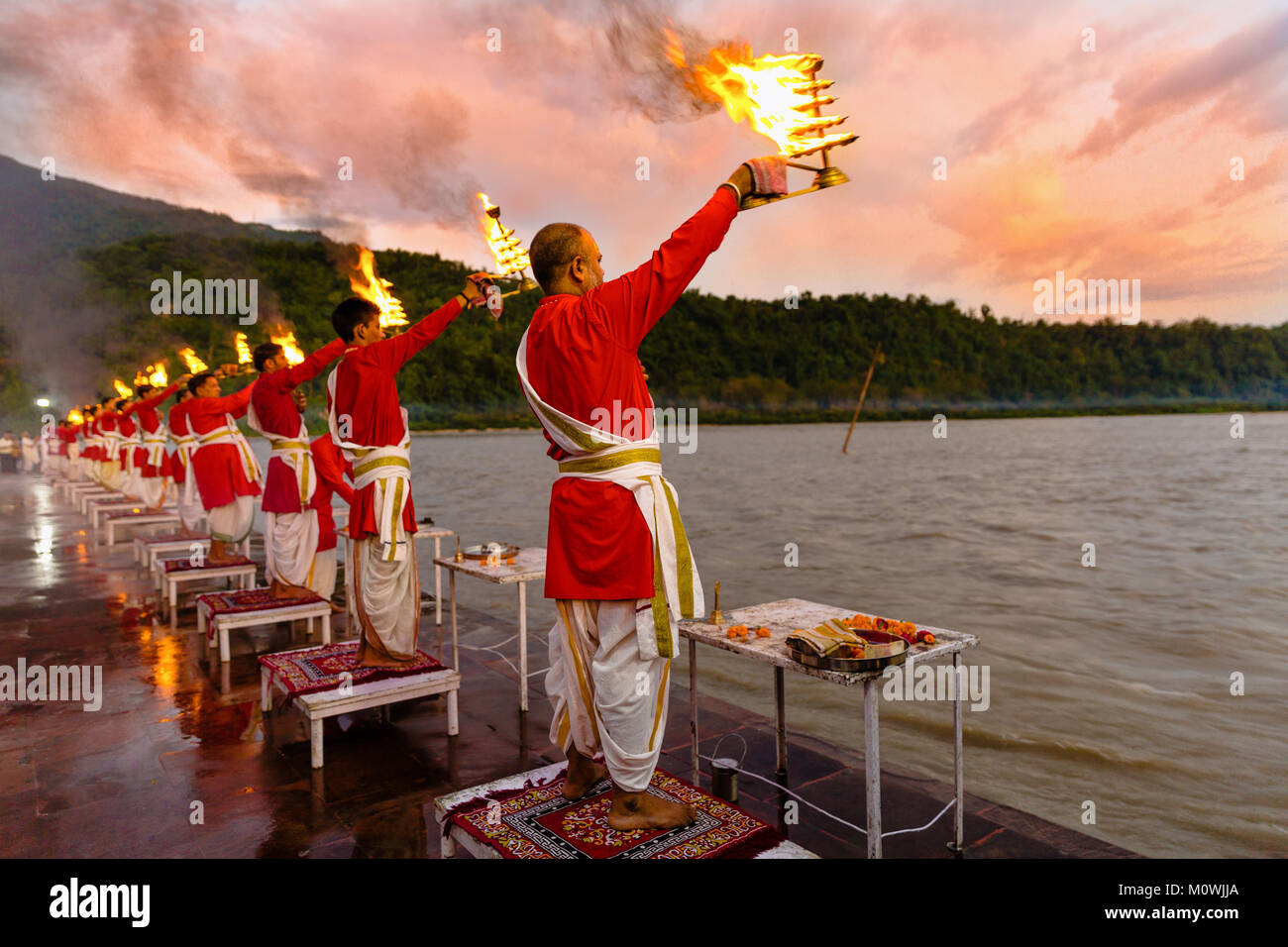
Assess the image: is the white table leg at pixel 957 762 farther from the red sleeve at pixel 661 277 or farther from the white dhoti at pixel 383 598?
the white dhoti at pixel 383 598

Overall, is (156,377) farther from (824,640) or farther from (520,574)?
(824,640)

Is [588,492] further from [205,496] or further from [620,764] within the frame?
[205,496]

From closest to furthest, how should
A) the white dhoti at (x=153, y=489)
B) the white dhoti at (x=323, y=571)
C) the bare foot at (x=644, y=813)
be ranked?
the bare foot at (x=644, y=813), the white dhoti at (x=323, y=571), the white dhoti at (x=153, y=489)

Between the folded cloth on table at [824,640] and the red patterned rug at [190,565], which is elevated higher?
the folded cloth on table at [824,640]

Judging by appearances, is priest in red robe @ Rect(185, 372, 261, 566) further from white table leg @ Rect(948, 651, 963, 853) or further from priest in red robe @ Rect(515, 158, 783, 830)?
white table leg @ Rect(948, 651, 963, 853)

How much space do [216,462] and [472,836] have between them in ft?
23.5

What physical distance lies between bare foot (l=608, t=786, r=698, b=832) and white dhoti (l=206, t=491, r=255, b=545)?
7.50 metres

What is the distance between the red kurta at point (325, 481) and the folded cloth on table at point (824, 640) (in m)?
5.27

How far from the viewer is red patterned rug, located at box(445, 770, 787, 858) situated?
2695mm

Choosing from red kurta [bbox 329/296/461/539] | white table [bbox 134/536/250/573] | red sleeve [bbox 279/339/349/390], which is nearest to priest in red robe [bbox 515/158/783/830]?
red kurta [bbox 329/296/461/539]

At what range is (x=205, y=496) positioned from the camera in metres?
8.71

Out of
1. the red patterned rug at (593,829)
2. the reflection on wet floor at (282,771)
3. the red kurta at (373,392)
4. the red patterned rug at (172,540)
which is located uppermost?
the red kurta at (373,392)

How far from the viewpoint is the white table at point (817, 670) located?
9.71 ft

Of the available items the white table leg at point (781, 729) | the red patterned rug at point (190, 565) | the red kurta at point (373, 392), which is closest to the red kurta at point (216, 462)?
the red patterned rug at point (190, 565)
